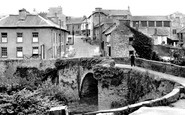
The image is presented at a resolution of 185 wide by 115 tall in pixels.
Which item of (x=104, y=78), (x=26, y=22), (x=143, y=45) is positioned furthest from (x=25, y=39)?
(x=143, y=45)

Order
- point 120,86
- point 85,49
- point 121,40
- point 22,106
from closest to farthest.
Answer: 1. point 22,106
2. point 120,86
3. point 121,40
4. point 85,49

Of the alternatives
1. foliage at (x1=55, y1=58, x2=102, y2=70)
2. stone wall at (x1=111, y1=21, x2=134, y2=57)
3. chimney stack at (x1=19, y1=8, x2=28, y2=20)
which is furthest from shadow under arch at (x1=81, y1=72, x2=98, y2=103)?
chimney stack at (x1=19, y1=8, x2=28, y2=20)

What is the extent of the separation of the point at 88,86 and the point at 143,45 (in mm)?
8595

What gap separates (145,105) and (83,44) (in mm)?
43216

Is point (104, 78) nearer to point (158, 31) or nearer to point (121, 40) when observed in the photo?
point (121, 40)

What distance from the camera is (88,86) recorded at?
2984cm

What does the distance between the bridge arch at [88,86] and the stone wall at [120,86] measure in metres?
4.95

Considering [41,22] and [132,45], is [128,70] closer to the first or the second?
[132,45]

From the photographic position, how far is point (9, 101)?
13.3 metres

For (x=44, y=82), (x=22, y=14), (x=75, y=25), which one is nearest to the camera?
(x=44, y=82)

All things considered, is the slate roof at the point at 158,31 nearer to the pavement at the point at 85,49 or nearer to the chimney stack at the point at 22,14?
the pavement at the point at 85,49

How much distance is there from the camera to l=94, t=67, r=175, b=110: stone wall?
19.7 metres

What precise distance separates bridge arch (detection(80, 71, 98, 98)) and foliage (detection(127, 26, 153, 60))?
6.93 meters

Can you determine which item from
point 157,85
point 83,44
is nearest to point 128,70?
point 157,85
